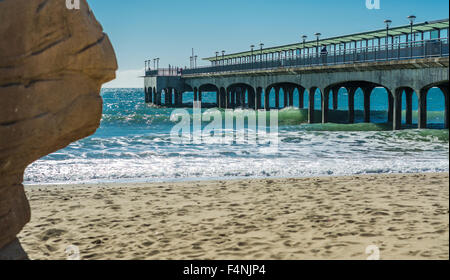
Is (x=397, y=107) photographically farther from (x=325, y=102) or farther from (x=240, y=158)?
(x=240, y=158)

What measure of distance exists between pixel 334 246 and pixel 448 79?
65.4 ft

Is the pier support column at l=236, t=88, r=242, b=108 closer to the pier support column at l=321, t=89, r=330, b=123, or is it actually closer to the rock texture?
the pier support column at l=321, t=89, r=330, b=123

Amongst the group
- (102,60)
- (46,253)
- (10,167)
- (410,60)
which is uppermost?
(410,60)

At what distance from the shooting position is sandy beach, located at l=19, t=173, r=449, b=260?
6.56m

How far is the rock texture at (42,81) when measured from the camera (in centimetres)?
482

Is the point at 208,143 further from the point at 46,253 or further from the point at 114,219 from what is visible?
the point at 46,253

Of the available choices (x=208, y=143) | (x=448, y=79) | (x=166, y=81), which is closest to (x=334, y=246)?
(x=208, y=143)

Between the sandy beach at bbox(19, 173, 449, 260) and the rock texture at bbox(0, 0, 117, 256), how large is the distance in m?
2.00

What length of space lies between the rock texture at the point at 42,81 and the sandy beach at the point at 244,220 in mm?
2002

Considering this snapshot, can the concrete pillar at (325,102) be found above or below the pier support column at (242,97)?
below

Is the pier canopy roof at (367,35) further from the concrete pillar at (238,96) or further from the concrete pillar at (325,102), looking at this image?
the concrete pillar at (238,96)

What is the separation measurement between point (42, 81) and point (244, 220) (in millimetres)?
4538

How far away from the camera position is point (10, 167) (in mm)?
5168

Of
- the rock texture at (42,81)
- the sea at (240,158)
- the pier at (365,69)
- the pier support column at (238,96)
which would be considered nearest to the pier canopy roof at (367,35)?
the pier at (365,69)
